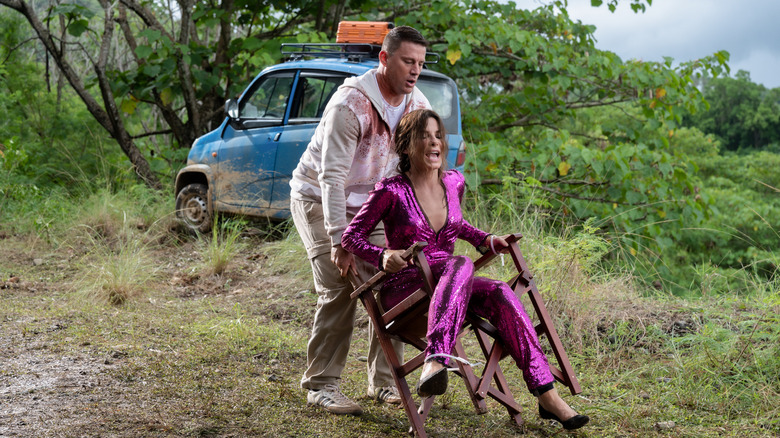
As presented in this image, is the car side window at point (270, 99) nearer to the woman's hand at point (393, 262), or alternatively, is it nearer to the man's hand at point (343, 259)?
the man's hand at point (343, 259)

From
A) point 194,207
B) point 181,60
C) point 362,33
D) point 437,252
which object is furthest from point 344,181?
point 181,60

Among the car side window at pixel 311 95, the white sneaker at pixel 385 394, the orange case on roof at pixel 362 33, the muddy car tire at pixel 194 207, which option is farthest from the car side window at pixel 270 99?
the white sneaker at pixel 385 394

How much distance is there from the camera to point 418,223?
345 centimetres

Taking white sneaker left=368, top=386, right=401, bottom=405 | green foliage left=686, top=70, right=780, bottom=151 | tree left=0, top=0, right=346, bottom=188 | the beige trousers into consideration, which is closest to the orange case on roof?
tree left=0, top=0, right=346, bottom=188

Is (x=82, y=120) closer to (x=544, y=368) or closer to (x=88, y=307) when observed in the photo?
(x=88, y=307)

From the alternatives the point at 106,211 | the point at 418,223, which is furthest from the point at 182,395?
the point at 106,211

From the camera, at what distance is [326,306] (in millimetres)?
3768

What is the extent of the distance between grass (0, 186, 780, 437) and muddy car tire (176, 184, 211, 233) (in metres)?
1.64

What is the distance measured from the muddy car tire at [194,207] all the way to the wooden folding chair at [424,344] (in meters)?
5.65

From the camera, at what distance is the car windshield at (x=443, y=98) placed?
293 inches

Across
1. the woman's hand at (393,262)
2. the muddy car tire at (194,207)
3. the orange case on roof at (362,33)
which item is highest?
the orange case on roof at (362,33)

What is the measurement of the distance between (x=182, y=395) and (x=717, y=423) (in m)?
2.71

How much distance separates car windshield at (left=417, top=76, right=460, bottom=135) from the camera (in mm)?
7453

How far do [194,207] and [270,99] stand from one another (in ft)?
5.57
